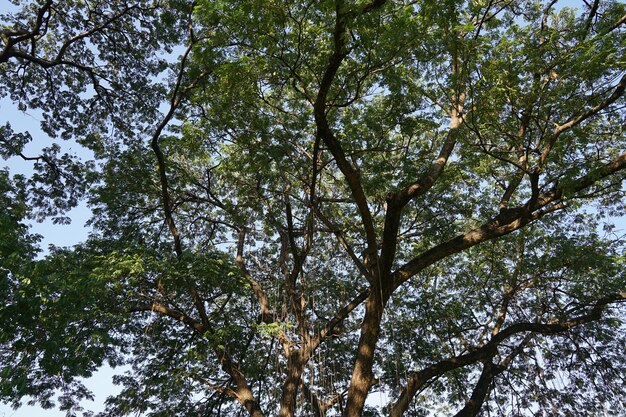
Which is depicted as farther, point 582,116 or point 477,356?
point 477,356

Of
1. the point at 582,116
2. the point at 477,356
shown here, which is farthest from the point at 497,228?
the point at 477,356

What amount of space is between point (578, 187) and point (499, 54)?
4.62 ft

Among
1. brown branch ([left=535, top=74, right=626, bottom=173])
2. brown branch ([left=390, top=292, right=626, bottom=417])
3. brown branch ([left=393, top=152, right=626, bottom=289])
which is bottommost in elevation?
brown branch ([left=390, top=292, right=626, bottom=417])

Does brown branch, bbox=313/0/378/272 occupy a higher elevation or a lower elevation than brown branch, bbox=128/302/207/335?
higher

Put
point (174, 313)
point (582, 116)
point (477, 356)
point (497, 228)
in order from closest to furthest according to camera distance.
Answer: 1. point (582, 116)
2. point (497, 228)
3. point (477, 356)
4. point (174, 313)

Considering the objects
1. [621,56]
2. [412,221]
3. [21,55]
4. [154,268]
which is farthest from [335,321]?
[21,55]

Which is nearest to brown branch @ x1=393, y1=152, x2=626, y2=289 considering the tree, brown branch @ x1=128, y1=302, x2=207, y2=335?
the tree

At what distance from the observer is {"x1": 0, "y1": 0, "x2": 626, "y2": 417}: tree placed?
14.7ft

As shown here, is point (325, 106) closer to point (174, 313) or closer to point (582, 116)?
point (582, 116)

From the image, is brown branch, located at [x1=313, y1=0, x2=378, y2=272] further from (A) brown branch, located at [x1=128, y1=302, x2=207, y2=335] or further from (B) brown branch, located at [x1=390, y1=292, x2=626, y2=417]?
(A) brown branch, located at [x1=128, y1=302, x2=207, y2=335]

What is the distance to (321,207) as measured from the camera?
6.68m

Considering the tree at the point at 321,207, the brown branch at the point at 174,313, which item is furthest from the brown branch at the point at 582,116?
the brown branch at the point at 174,313

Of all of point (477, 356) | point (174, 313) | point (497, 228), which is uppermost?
point (174, 313)

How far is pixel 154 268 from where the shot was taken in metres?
5.16
